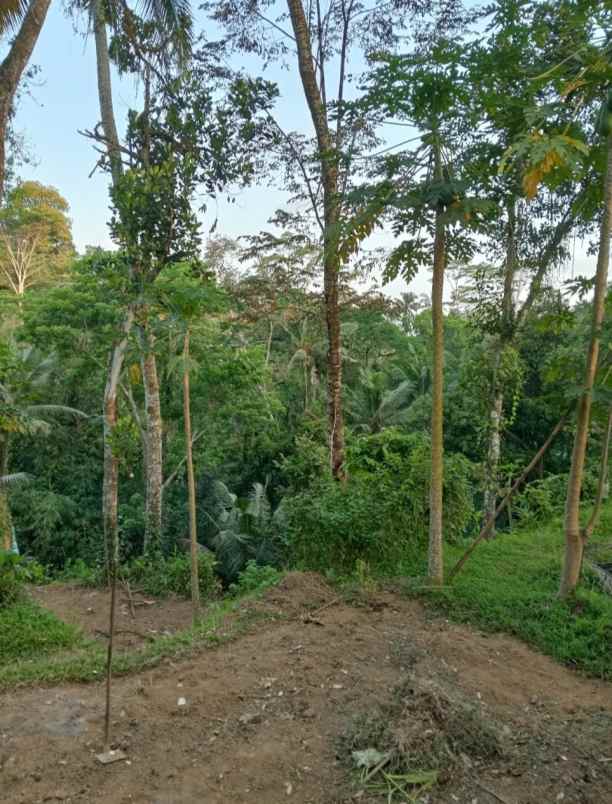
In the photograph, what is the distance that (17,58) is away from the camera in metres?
7.56

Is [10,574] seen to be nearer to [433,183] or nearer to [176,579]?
[176,579]

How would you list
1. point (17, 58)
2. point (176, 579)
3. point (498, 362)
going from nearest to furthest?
point (17, 58), point (176, 579), point (498, 362)

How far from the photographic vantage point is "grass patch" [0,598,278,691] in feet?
15.8

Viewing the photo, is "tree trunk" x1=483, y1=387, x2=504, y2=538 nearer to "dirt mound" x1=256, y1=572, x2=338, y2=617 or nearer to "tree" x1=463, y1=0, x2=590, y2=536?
"tree" x1=463, y1=0, x2=590, y2=536

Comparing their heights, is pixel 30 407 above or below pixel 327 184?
below

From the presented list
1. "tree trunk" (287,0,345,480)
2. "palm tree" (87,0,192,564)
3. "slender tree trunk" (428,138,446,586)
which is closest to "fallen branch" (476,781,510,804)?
"slender tree trunk" (428,138,446,586)

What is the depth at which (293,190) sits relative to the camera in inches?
387

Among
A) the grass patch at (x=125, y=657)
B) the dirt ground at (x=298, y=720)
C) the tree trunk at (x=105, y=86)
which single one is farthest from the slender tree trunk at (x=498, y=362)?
the tree trunk at (x=105, y=86)

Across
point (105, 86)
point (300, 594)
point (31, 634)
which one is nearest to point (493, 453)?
point (300, 594)

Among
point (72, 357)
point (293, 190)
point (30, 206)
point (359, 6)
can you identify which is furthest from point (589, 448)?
point (30, 206)

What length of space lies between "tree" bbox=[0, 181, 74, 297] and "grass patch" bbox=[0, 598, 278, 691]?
23.0m

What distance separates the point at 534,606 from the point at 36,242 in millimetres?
26940

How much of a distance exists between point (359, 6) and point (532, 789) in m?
9.74

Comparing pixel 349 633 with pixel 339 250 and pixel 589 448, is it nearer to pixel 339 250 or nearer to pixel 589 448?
pixel 339 250
